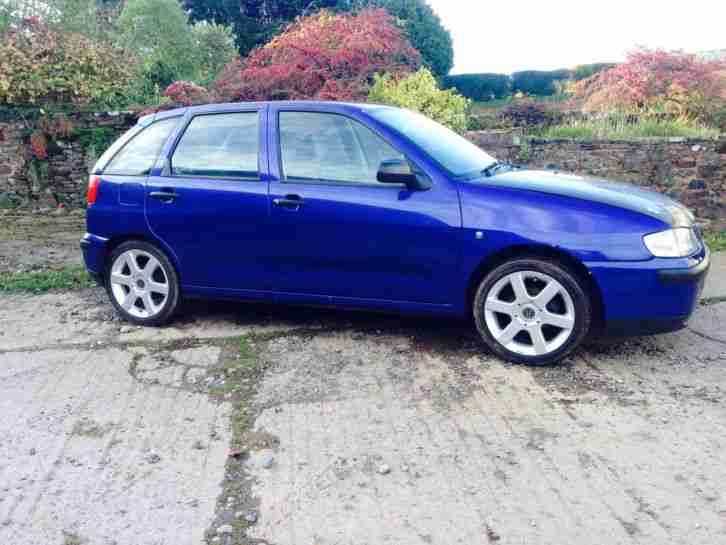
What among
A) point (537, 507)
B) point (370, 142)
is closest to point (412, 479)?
point (537, 507)

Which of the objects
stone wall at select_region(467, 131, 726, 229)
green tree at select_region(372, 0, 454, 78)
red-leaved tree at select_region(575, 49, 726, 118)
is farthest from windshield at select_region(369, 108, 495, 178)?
green tree at select_region(372, 0, 454, 78)

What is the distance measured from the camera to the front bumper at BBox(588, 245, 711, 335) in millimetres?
4426

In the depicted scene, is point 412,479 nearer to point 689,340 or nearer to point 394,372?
point 394,372

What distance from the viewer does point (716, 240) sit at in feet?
27.0

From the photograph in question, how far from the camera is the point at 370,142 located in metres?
5.03

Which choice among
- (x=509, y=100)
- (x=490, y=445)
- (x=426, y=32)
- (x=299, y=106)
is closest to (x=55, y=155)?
(x=299, y=106)

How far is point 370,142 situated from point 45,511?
2973 millimetres

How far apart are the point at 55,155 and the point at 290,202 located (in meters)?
6.59

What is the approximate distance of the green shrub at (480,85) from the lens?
2395 centimetres

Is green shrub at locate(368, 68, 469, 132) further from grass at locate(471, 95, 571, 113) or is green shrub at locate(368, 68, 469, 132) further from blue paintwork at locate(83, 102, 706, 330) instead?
grass at locate(471, 95, 571, 113)

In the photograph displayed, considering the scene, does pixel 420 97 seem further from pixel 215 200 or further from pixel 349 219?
pixel 349 219

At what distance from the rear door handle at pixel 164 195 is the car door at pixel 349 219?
0.80 metres

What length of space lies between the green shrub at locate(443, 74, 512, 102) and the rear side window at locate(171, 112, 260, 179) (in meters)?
19.4

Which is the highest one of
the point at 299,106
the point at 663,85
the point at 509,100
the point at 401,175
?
the point at 663,85
